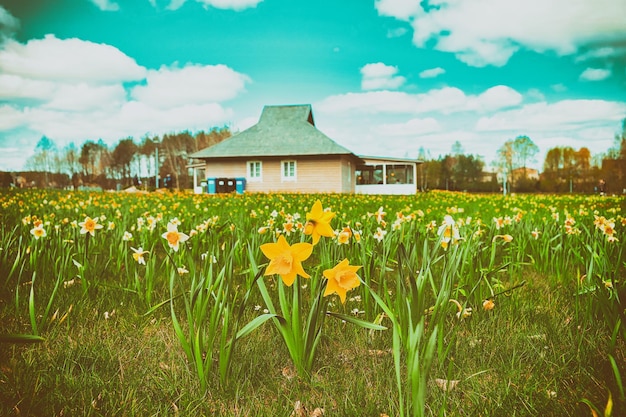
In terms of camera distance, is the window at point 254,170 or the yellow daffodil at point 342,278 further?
the window at point 254,170

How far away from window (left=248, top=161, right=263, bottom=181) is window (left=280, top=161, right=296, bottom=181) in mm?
1333

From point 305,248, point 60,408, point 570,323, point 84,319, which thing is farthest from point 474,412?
point 84,319

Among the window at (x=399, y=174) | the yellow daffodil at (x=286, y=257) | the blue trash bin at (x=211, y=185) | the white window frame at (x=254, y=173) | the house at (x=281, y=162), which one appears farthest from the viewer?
the window at (x=399, y=174)

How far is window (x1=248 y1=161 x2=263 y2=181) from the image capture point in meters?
22.2

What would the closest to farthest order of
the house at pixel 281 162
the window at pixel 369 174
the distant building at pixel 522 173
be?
the house at pixel 281 162 → the window at pixel 369 174 → the distant building at pixel 522 173

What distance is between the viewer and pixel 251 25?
3.60 metres

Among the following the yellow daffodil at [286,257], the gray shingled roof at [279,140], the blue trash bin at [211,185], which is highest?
the gray shingled roof at [279,140]

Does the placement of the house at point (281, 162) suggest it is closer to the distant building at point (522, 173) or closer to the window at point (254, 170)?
the window at point (254, 170)

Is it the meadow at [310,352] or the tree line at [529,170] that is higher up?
→ the tree line at [529,170]

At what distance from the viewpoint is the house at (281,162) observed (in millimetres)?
21172

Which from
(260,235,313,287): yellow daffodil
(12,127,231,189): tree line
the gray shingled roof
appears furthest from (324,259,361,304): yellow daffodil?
(12,127,231,189): tree line

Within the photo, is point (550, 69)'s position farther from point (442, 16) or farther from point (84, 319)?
point (84, 319)

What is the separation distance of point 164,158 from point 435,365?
49.6 m

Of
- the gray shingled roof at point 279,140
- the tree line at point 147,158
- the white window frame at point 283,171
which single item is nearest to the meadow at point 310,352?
the gray shingled roof at point 279,140
